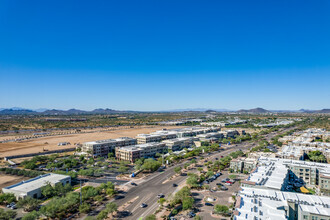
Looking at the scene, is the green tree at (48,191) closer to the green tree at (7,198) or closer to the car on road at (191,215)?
the green tree at (7,198)

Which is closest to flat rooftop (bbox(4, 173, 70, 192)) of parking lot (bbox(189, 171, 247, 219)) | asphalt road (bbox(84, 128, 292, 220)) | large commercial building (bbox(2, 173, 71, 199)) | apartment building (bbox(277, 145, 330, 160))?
large commercial building (bbox(2, 173, 71, 199))

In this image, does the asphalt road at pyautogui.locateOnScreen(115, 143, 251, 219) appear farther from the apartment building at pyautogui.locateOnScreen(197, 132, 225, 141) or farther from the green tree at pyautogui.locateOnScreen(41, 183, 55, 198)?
the apartment building at pyautogui.locateOnScreen(197, 132, 225, 141)

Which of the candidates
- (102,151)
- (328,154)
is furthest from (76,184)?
(328,154)

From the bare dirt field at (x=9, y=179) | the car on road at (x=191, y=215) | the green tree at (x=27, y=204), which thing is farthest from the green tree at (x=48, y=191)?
the car on road at (x=191, y=215)

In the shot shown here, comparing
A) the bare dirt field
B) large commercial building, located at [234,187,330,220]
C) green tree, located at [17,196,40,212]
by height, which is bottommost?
the bare dirt field

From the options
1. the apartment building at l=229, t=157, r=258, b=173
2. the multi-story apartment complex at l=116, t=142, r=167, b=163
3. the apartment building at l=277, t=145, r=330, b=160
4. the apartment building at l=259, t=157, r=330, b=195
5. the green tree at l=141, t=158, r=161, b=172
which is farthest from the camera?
the multi-story apartment complex at l=116, t=142, r=167, b=163

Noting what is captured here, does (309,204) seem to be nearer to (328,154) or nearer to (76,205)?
(76,205)
